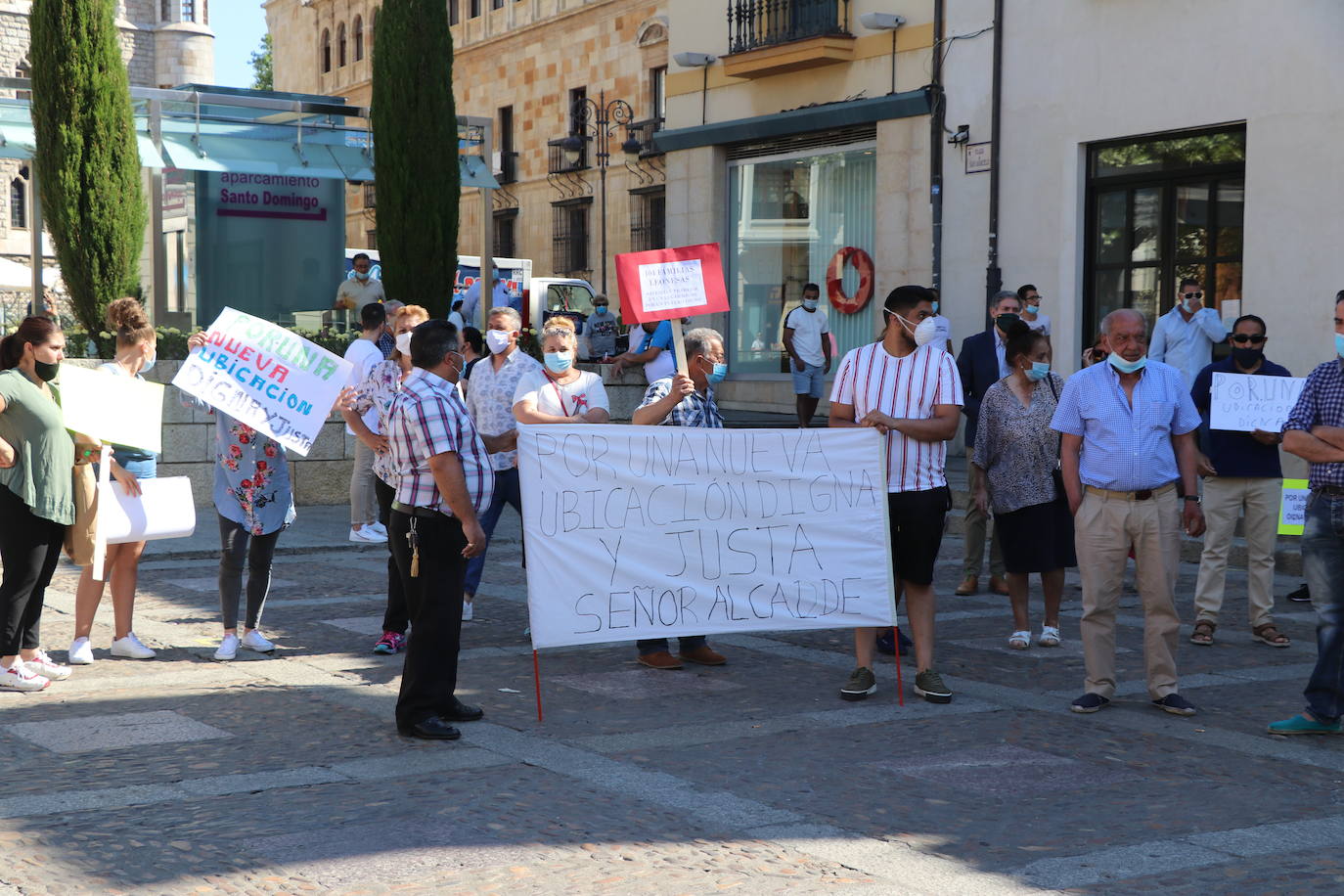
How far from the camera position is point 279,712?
7.20 metres

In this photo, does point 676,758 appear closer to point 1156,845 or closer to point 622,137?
point 1156,845

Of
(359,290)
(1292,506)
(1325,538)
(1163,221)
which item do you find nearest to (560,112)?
(359,290)

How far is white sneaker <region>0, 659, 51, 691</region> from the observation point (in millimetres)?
7570

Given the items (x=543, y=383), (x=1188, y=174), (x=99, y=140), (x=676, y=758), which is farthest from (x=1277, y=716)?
(x=99, y=140)

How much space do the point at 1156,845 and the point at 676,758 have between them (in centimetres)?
194

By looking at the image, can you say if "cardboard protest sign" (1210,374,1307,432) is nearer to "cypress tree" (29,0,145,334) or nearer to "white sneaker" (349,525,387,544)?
"white sneaker" (349,525,387,544)

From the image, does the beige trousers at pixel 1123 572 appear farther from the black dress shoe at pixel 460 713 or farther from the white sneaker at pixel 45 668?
the white sneaker at pixel 45 668

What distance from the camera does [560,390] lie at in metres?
8.74

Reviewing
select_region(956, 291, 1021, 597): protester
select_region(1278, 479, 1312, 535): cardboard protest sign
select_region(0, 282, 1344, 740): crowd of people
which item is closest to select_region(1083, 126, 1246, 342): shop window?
select_region(956, 291, 1021, 597): protester

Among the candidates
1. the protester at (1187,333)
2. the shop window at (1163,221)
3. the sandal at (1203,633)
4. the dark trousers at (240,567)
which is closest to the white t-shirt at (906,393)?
the sandal at (1203,633)

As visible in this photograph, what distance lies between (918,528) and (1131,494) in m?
0.99

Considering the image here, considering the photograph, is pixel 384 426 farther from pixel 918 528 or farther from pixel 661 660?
pixel 918 528

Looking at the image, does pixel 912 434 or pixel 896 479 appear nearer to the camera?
pixel 912 434

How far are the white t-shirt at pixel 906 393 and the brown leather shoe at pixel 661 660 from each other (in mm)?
1558
